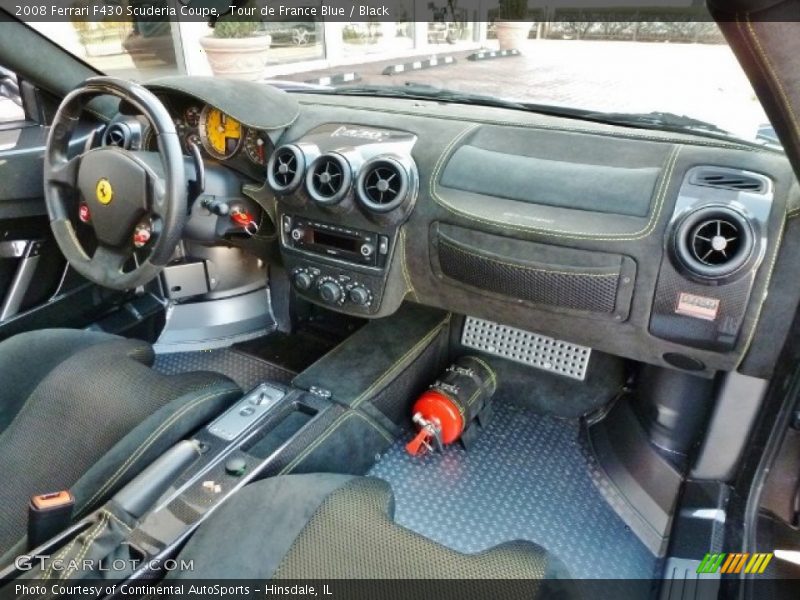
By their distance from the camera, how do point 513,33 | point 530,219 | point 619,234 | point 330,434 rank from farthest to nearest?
point 513,33 → point 330,434 → point 530,219 → point 619,234

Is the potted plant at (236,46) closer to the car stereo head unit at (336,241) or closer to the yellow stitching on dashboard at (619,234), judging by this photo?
the car stereo head unit at (336,241)

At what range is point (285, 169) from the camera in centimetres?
181

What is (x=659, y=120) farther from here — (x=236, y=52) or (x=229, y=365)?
(x=236, y=52)

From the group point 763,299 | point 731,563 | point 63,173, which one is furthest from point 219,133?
point 731,563

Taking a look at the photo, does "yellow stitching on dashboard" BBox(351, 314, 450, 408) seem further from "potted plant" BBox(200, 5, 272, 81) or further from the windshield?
"potted plant" BBox(200, 5, 272, 81)

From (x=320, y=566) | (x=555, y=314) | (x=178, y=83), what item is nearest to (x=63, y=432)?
(x=320, y=566)

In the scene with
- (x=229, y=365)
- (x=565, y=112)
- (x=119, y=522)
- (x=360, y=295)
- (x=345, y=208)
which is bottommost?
(x=229, y=365)

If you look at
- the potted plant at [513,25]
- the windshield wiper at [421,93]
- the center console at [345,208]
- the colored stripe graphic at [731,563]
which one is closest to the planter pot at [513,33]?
the potted plant at [513,25]

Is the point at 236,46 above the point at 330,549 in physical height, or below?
above

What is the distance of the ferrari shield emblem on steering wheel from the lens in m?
1.64

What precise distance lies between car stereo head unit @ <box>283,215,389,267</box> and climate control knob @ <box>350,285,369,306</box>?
0.08m

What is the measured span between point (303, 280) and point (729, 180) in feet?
3.91

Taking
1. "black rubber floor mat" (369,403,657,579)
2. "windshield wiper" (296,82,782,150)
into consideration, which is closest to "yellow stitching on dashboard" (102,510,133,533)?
"black rubber floor mat" (369,403,657,579)

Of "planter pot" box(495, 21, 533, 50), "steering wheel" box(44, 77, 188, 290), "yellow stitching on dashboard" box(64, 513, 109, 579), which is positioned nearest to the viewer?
"yellow stitching on dashboard" box(64, 513, 109, 579)
